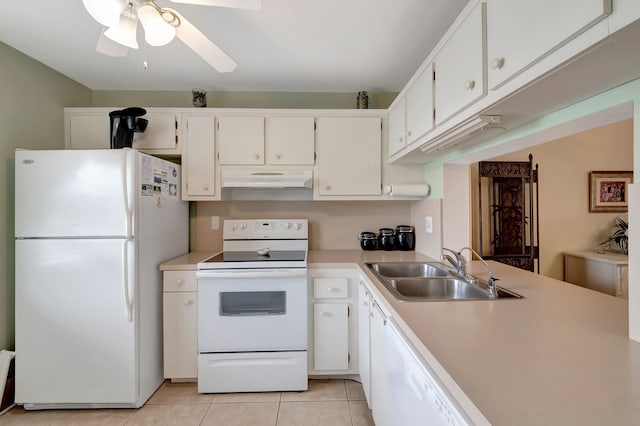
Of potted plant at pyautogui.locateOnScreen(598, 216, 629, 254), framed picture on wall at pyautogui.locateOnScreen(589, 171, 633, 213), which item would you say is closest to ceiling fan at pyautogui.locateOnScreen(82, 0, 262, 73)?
framed picture on wall at pyautogui.locateOnScreen(589, 171, 633, 213)

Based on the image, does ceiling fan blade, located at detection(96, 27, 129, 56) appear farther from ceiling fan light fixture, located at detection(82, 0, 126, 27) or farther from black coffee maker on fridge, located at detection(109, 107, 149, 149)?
black coffee maker on fridge, located at detection(109, 107, 149, 149)

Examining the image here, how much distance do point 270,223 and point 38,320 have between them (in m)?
1.62

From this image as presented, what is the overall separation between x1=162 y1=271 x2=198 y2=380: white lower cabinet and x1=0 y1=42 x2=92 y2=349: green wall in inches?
38.8

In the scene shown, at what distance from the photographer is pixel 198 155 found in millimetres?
2400

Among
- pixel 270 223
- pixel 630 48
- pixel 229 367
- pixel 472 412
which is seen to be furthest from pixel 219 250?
pixel 630 48

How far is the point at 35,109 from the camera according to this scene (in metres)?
2.15

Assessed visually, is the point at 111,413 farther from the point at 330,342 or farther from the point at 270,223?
the point at 270,223

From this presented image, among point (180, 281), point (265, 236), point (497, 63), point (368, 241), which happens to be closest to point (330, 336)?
point (368, 241)

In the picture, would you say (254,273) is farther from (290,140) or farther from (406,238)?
(406,238)

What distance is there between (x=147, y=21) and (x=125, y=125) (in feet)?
4.11

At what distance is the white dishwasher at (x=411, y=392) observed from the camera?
2.43 ft

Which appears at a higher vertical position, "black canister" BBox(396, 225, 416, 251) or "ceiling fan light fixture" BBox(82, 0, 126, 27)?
"ceiling fan light fixture" BBox(82, 0, 126, 27)

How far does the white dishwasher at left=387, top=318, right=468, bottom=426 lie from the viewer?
0.74 metres

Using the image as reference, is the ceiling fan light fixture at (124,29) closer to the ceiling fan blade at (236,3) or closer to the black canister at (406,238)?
the ceiling fan blade at (236,3)
